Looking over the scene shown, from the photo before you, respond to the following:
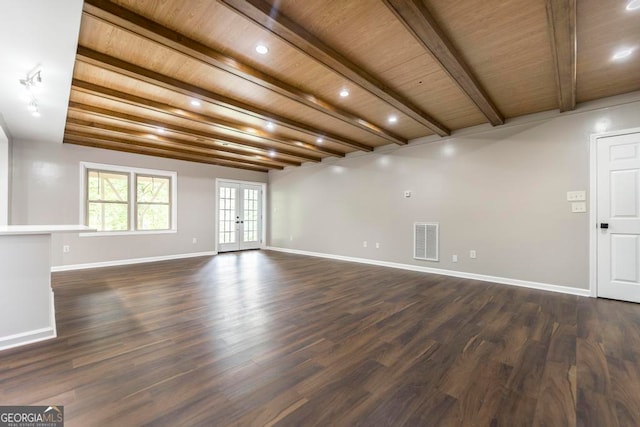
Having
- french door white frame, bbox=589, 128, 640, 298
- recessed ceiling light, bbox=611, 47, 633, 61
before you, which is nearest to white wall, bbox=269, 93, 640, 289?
french door white frame, bbox=589, 128, 640, 298

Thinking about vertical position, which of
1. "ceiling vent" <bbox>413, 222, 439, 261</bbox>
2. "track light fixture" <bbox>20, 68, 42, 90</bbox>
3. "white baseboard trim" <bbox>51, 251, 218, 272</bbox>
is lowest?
"white baseboard trim" <bbox>51, 251, 218, 272</bbox>

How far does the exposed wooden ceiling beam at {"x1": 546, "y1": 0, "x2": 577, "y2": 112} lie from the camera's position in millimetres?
1896

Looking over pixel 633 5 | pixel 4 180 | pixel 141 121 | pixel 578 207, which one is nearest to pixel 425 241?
pixel 578 207

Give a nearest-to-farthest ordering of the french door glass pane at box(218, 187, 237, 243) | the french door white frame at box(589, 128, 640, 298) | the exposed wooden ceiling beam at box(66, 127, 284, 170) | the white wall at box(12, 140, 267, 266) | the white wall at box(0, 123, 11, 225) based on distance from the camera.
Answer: the french door white frame at box(589, 128, 640, 298) < the white wall at box(0, 123, 11, 225) < the exposed wooden ceiling beam at box(66, 127, 284, 170) < the white wall at box(12, 140, 267, 266) < the french door glass pane at box(218, 187, 237, 243)

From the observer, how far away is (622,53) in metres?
2.59

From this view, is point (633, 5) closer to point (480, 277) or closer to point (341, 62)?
point (341, 62)

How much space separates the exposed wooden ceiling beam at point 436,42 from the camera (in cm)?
192

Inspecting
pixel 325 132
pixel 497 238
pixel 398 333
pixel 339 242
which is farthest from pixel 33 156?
pixel 497 238

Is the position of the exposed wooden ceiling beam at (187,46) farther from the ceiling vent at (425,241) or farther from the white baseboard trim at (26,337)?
the ceiling vent at (425,241)

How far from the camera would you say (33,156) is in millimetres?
4969

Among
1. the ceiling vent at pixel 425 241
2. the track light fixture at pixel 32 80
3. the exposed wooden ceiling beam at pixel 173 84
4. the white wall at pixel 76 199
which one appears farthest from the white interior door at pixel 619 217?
the white wall at pixel 76 199

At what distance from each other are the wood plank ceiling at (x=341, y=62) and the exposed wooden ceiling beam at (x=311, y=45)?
0.04 feet

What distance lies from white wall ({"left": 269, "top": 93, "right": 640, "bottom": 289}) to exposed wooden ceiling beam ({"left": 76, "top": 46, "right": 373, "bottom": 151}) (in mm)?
2245

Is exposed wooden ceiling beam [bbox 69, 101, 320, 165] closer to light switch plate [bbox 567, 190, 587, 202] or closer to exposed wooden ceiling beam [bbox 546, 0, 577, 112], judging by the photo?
exposed wooden ceiling beam [bbox 546, 0, 577, 112]
